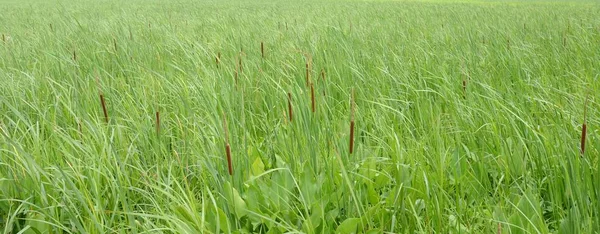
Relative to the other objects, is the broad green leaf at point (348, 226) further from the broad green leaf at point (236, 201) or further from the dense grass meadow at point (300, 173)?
the broad green leaf at point (236, 201)

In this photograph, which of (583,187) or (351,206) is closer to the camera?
(583,187)

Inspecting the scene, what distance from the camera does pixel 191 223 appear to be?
1.15 m

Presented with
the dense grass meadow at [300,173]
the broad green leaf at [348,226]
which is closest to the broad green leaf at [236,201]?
the dense grass meadow at [300,173]

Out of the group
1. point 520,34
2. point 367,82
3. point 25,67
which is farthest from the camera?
point 520,34

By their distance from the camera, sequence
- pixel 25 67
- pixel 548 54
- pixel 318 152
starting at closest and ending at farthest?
1. pixel 318 152
2. pixel 25 67
3. pixel 548 54

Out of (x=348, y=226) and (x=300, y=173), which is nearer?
(x=348, y=226)

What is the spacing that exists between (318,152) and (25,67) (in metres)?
2.29

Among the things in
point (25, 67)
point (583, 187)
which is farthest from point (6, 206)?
point (25, 67)

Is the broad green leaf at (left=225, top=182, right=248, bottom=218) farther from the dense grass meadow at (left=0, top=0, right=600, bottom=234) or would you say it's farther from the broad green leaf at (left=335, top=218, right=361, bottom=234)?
the broad green leaf at (left=335, top=218, right=361, bottom=234)

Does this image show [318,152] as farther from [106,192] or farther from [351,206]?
[106,192]

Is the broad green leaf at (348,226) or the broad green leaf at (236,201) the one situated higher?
the broad green leaf at (236,201)

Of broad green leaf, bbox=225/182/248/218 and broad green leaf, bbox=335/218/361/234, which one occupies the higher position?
broad green leaf, bbox=225/182/248/218

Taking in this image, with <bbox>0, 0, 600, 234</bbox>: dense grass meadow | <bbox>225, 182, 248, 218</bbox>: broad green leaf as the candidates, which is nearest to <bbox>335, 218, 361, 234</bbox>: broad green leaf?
<bbox>0, 0, 600, 234</bbox>: dense grass meadow

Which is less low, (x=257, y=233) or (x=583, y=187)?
(x=583, y=187)
